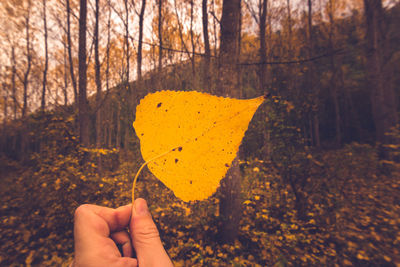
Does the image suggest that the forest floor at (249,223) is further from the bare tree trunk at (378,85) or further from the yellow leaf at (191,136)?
the yellow leaf at (191,136)

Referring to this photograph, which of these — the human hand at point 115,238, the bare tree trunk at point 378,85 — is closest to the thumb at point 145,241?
the human hand at point 115,238

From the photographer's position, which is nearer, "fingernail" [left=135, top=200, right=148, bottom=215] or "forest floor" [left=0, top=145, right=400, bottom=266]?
"fingernail" [left=135, top=200, right=148, bottom=215]

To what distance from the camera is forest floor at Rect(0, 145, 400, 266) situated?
2.81 metres

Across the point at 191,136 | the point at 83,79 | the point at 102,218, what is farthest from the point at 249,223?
the point at 83,79

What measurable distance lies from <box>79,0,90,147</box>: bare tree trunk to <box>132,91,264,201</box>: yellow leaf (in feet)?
16.0

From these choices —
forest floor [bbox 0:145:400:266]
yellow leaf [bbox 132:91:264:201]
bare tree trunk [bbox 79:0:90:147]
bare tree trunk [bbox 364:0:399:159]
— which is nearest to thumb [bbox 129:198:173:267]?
yellow leaf [bbox 132:91:264:201]

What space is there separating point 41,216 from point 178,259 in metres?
3.30

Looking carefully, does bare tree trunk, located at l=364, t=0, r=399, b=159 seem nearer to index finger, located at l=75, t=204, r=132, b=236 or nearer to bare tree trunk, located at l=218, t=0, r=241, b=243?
bare tree trunk, located at l=218, t=0, r=241, b=243

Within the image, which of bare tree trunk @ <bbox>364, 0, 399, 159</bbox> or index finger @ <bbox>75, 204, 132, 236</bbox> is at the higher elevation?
bare tree trunk @ <bbox>364, 0, 399, 159</bbox>

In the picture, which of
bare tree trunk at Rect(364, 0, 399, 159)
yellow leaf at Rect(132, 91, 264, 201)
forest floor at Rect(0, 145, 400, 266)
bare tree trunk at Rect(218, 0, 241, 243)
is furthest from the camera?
bare tree trunk at Rect(364, 0, 399, 159)

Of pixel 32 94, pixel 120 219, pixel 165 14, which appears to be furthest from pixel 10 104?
pixel 120 219

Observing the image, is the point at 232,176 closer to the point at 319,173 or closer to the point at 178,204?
the point at 178,204

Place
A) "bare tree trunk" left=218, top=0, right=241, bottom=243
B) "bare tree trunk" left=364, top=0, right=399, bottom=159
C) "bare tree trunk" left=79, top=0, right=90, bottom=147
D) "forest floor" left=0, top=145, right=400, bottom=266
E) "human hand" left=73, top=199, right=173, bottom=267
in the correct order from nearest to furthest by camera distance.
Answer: "human hand" left=73, top=199, right=173, bottom=267, "bare tree trunk" left=218, top=0, right=241, bottom=243, "forest floor" left=0, top=145, right=400, bottom=266, "bare tree trunk" left=79, top=0, right=90, bottom=147, "bare tree trunk" left=364, top=0, right=399, bottom=159

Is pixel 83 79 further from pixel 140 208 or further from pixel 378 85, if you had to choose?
pixel 378 85
